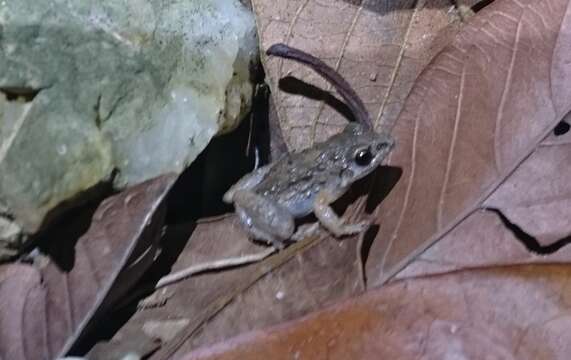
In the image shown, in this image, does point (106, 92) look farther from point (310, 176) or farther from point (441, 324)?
point (441, 324)

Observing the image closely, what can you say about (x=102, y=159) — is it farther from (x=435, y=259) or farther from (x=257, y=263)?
(x=435, y=259)

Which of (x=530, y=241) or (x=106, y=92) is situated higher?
(x=106, y=92)

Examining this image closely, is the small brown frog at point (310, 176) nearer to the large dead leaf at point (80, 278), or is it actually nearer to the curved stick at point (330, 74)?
the curved stick at point (330, 74)

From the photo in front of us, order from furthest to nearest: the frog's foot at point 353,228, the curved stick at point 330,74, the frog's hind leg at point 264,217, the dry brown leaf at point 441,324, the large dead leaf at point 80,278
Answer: the curved stick at point 330,74
the frog's hind leg at point 264,217
the frog's foot at point 353,228
the large dead leaf at point 80,278
the dry brown leaf at point 441,324

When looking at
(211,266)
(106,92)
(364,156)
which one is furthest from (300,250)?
(106,92)

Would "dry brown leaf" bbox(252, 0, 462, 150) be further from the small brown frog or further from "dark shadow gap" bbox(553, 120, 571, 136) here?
"dark shadow gap" bbox(553, 120, 571, 136)

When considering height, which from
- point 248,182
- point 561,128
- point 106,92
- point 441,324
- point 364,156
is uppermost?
point 106,92

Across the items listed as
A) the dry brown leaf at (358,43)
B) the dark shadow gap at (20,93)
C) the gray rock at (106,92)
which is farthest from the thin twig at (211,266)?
the dark shadow gap at (20,93)

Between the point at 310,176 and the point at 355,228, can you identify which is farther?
the point at 310,176
